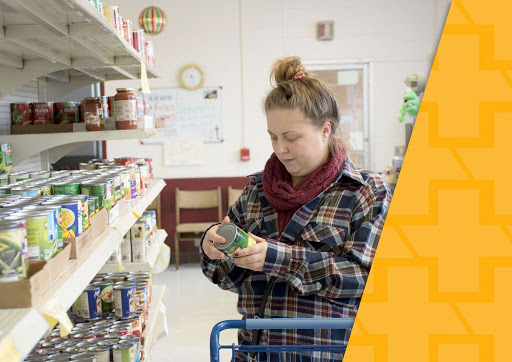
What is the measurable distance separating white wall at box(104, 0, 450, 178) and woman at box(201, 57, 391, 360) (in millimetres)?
5594

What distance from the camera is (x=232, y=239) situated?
1.70m

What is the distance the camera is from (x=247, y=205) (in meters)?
2.09

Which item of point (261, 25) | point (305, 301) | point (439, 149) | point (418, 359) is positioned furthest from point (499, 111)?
point (261, 25)

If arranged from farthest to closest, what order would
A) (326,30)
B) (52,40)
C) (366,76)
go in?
1. (366,76)
2. (326,30)
3. (52,40)

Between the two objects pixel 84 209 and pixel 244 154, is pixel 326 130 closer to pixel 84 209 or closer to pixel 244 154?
pixel 84 209

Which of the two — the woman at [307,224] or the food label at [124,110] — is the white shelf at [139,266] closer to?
the food label at [124,110]

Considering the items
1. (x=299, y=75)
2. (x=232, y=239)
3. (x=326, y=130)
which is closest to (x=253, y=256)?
(x=232, y=239)

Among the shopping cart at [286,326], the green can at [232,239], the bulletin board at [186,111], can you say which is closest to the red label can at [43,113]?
the green can at [232,239]

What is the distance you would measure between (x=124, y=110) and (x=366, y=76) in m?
4.94

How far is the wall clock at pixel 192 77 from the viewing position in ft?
24.7

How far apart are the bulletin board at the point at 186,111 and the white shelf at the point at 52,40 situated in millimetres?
3446

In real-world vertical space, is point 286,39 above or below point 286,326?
above

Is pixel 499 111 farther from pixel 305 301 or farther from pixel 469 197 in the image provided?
pixel 305 301

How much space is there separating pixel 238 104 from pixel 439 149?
662cm
